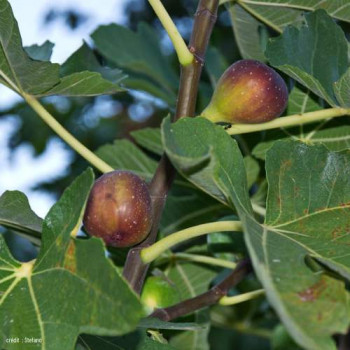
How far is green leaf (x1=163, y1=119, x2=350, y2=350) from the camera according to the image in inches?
26.8

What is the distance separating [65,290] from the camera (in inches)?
31.5

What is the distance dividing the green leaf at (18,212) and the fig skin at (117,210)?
175mm

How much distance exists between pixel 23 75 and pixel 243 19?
0.44 meters

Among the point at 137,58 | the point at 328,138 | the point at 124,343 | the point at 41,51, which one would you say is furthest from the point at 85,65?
the point at 137,58

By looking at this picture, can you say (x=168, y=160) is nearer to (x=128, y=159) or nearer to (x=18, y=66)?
(x=18, y=66)

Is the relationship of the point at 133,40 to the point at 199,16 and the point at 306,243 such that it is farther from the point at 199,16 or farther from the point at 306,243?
the point at 306,243

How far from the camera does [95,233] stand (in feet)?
2.88

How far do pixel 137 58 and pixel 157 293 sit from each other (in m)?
0.94

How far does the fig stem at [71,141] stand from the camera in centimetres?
101

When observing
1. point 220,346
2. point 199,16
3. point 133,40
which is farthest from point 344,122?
point 220,346

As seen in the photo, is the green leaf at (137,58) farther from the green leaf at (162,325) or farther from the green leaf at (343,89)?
the green leaf at (162,325)

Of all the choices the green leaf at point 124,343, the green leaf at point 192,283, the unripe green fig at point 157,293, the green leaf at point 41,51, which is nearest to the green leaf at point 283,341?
the green leaf at point 192,283

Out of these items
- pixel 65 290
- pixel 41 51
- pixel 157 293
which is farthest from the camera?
pixel 41 51

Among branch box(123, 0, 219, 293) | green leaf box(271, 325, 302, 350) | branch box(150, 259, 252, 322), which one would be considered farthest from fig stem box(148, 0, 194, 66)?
green leaf box(271, 325, 302, 350)
